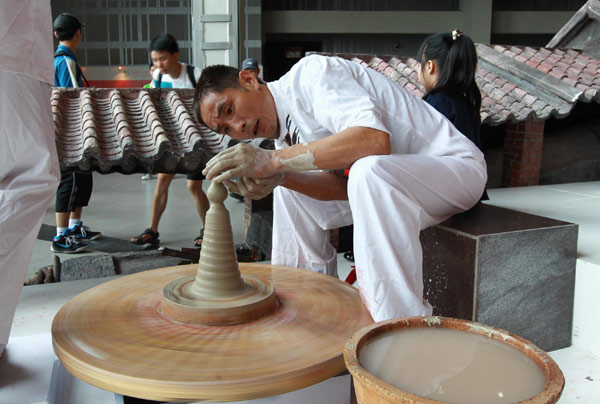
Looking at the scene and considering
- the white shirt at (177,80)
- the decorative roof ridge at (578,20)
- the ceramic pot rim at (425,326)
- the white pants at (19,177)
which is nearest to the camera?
the ceramic pot rim at (425,326)

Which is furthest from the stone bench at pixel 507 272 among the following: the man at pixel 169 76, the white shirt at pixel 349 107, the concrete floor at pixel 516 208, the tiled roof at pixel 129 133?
the man at pixel 169 76

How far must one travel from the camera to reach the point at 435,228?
7.33 ft

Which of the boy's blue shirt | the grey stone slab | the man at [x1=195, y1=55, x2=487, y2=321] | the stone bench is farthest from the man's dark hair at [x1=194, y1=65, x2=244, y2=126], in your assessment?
the boy's blue shirt

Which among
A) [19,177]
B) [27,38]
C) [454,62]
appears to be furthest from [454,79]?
[19,177]

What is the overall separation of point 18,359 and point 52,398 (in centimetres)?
24

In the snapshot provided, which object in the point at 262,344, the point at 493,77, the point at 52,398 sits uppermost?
the point at 493,77

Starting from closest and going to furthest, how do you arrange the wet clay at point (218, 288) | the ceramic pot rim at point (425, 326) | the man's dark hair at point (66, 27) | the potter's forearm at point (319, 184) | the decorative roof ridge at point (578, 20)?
1. the ceramic pot rim at point (425, 326)
2. the wet clay at point (218, 288)
3. the potter's forearm at point (319, 184)
4. the man's dark hair at point (66, 27)
5. the decorative roof ridge at point (578, 20)

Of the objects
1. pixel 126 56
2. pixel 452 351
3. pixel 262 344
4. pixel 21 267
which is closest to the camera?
pixel 452 351

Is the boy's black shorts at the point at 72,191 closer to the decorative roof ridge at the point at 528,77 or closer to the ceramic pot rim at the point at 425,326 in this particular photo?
the ceramic pot rim at the point at 425,326

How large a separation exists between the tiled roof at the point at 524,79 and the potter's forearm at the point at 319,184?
9.07 ft

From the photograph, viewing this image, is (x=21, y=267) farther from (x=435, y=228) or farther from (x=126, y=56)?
(x=126, y=56)

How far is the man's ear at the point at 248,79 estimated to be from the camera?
2109mm

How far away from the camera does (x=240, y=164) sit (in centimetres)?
188

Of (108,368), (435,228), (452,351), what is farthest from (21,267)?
(435,228)
